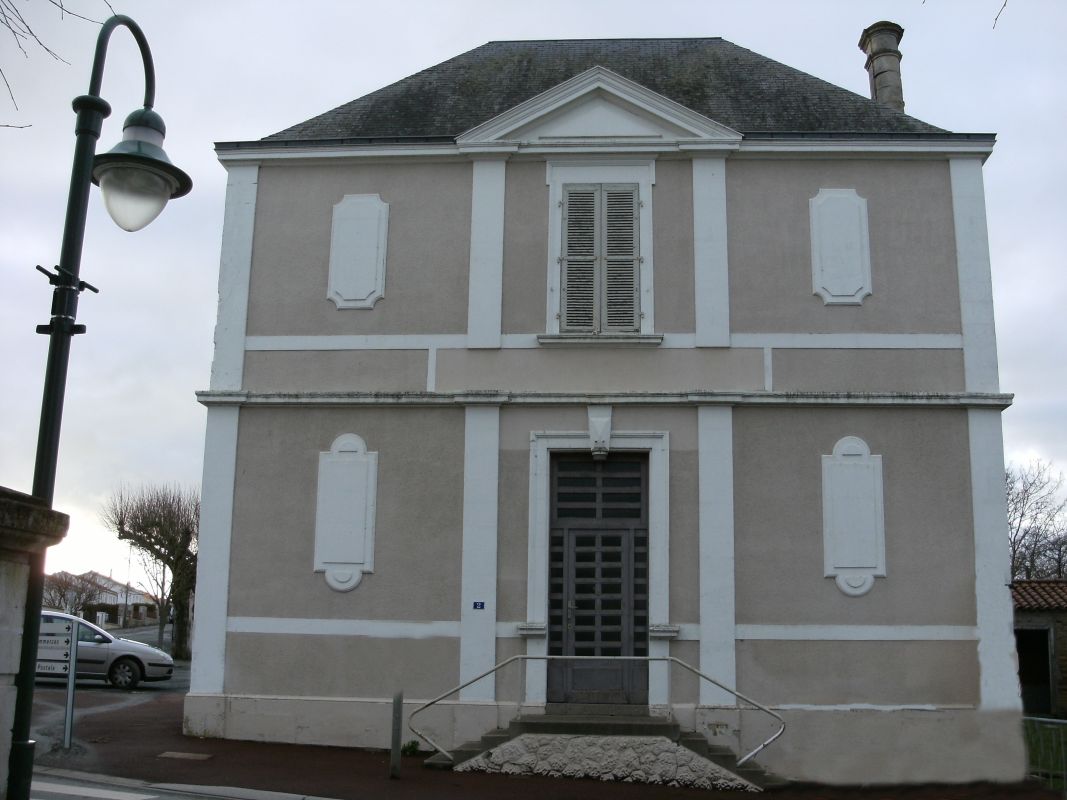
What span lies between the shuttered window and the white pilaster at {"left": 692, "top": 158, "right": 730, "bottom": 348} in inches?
29.3

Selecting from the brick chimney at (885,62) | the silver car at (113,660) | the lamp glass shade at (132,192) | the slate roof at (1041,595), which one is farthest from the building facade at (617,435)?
the slate roof at (1041,595)

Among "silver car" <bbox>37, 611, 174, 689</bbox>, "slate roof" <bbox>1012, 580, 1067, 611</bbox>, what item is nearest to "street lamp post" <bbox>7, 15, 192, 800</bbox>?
"silver car" <bbox>37, 611, 174, 689</bbox>

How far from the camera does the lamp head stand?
6016 millimetres

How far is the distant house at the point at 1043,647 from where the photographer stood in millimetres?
25688

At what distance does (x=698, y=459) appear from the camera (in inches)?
489

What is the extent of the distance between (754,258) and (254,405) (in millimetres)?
6354

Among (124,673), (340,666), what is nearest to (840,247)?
(340,666)

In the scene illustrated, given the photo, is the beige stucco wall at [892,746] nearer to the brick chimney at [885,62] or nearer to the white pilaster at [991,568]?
the white pilaster at [991,568]

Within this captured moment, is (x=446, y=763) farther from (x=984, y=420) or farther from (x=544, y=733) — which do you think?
(x=984, y=420)

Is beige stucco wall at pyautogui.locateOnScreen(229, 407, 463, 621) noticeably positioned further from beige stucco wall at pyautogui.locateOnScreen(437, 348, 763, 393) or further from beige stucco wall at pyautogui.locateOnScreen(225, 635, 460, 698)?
beige stucco wall at pyautogui.locateOnScreen(437, 348, 763, 393)

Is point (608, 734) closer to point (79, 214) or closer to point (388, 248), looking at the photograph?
point (388, 248)

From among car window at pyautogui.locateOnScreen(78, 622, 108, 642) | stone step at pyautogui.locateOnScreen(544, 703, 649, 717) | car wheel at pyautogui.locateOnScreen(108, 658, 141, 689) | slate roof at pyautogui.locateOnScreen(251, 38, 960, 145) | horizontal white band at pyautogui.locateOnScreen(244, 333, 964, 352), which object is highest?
slate roof at pyautogui.locateOnScreen(251, 38, 960, 145)

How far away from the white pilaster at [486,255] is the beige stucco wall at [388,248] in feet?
0.42

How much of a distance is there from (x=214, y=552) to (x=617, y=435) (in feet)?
16.2
